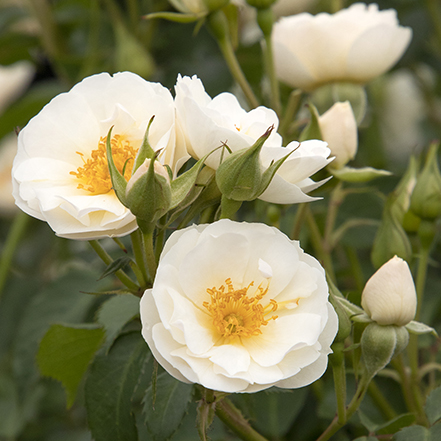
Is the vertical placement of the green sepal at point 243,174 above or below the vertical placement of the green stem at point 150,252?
above

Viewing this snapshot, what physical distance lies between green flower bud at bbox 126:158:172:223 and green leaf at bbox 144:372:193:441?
177 millimetres

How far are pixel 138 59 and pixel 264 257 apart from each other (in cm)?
54

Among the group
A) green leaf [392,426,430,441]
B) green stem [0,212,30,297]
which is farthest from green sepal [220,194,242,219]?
green stem [0,212,30,297]

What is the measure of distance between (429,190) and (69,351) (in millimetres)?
387

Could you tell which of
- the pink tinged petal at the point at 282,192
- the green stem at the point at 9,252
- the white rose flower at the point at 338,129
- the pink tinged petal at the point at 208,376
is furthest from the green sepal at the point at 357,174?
the green stem at the point at 9,252

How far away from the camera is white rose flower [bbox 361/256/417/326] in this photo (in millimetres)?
396

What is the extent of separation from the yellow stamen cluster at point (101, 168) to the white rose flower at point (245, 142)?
2.1 inches

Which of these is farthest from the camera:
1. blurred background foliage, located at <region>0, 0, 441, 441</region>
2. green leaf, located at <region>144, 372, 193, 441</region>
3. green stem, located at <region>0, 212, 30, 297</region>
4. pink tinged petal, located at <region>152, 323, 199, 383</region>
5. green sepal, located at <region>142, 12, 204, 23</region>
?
green stem, located at <region>0, 212, 30, 297</region>

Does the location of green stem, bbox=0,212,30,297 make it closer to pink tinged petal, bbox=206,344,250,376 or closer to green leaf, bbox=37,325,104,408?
green leaf, bbox=37,325,104,408

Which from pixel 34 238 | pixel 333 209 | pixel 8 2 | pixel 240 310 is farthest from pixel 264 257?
pixel 8 2

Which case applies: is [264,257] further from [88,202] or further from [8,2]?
[8,2]

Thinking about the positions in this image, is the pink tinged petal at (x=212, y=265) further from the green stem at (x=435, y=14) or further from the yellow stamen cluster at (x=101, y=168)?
the green stem at (x=435, y=14)

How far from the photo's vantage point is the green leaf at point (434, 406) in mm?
439

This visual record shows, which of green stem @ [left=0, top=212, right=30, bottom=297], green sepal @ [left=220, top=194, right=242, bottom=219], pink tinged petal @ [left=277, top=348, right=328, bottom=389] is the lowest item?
green stem @ [left=0, top=212, right=30, bottom=297]
